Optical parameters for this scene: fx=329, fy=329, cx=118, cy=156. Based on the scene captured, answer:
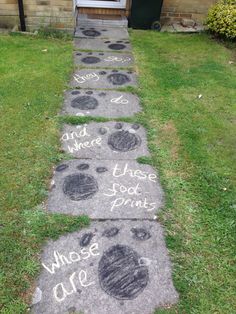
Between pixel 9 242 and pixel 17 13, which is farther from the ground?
pixel 17 13

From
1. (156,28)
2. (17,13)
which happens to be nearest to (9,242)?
(17,13)

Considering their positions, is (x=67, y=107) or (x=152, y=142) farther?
(x=67, y=107)

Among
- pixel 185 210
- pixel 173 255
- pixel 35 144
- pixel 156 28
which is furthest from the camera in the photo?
pixel 156 28

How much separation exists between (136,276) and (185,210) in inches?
32.8

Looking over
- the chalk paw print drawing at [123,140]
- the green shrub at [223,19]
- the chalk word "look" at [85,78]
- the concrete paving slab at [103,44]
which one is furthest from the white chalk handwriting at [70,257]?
the green shrub at [223,19]

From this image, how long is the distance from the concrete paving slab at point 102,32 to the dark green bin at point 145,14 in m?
0.30

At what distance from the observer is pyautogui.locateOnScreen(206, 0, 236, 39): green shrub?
645 cm

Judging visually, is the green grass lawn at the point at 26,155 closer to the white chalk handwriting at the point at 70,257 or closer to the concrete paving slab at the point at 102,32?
the white chalk handwriting at the point at 70,257

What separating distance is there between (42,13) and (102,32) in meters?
1.26

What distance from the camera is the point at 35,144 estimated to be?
361 centimetres

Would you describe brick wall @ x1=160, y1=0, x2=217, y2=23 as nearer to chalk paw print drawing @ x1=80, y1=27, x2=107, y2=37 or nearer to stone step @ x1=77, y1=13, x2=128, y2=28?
stone step @ x1=77, y1=13, x2=128, y2=28

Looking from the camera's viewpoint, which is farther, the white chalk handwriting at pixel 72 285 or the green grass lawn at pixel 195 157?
the green grass lawn at pixel 195 157

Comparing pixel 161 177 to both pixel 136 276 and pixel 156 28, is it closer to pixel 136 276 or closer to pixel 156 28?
pixel 136 276

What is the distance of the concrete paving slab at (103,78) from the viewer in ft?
16.2
